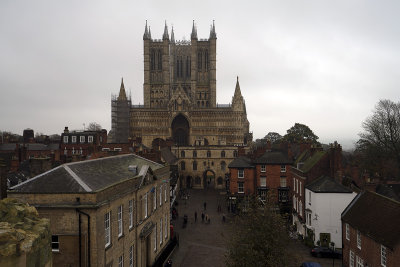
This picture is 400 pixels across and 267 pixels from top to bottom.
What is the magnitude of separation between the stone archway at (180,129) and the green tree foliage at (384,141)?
43.2 meters

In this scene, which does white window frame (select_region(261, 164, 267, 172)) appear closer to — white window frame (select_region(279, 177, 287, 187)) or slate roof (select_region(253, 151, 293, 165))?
slate roof (select_region(253, 151, 293, 165))

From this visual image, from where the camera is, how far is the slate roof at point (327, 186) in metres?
27.7

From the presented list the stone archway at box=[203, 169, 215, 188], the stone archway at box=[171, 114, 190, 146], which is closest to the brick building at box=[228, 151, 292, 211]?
the stone archway at box=[203, 169, 215, 188]

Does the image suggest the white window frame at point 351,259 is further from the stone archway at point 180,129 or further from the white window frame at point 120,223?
the stone archway at point 180,129

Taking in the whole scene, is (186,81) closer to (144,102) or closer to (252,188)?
(144,102)

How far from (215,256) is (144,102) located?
69.9 metres

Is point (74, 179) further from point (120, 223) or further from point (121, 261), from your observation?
point (121, 261)

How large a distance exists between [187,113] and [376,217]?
63572mm

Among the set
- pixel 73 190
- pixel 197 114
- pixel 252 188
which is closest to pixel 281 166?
pixel 252 188

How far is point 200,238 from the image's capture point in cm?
3173

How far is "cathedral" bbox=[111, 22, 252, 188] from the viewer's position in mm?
67750

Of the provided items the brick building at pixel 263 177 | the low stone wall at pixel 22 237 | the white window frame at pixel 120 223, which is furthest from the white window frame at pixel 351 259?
the low stone wall at pixel 22 237

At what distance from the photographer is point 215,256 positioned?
1049 inches

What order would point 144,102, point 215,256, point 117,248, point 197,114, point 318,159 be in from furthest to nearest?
point 144,102
point 197,114
point 318,159
point 215,256
point 117,248
